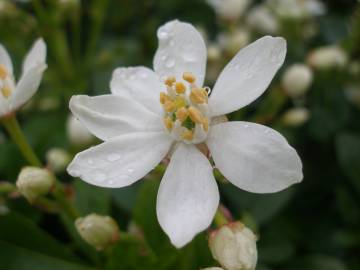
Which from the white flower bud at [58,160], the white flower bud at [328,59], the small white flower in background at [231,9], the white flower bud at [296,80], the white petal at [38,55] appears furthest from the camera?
the small white flower in background at [231,9]

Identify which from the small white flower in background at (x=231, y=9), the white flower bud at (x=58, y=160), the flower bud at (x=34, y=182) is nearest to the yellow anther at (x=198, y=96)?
the flower bud at (x=34, y=182)

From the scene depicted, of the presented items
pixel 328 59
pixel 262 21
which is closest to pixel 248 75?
pixel 328 59

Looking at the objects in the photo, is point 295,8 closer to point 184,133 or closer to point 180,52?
A: point 180,52

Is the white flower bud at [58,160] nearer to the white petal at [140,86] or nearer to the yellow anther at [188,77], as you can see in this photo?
the white petal at [140,86]

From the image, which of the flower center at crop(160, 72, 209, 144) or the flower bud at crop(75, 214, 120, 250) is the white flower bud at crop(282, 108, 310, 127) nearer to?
the flower center at crop(160, 72, 209, 144)

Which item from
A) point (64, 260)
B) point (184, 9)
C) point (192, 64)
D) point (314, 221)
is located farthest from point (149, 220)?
point (184, 9)

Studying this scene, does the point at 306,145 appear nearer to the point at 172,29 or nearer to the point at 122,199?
the point at 122,199

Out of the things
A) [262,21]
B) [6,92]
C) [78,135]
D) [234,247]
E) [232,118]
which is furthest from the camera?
[262,21]
